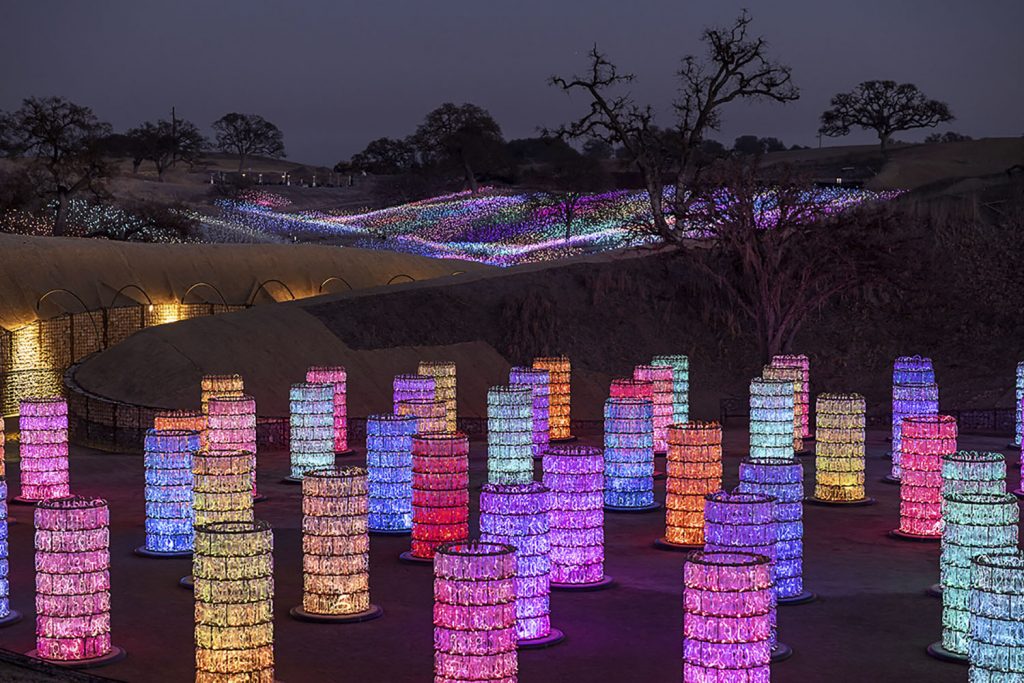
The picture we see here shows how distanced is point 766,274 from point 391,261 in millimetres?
18882

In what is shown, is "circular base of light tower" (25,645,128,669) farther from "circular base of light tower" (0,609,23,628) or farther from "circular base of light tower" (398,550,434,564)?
"circular base of light tower" (398,550,434,564)

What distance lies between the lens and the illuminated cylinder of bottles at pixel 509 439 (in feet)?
81.6

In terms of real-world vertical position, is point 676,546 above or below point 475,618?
below

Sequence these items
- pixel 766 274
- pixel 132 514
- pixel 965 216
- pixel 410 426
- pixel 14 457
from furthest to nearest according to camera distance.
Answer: pixel 965 216 < pixel 766 274 < pixel 14 457 < pixel 132 514 < pixel 410 426

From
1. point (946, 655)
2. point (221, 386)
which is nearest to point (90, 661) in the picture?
point (946, 655)

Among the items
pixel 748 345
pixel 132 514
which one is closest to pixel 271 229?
pixel 748 345

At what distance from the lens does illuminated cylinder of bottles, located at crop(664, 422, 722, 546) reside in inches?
773

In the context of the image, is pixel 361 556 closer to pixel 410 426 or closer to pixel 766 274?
pixel 410 426

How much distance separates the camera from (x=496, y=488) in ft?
49.9

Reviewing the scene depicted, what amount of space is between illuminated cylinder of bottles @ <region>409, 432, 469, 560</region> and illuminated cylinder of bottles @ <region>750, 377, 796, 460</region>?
8.69 metres

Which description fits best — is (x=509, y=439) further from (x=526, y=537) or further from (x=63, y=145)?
(x=63, y=145)

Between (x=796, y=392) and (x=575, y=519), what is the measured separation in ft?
49.3

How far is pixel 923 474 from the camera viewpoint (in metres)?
20.5

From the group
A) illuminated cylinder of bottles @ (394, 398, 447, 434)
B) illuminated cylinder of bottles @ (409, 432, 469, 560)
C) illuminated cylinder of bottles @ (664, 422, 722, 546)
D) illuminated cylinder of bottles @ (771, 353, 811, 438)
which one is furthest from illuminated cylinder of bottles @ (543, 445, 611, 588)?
illuminated cylinder of bottles @ (771, 353, 811, 438)
